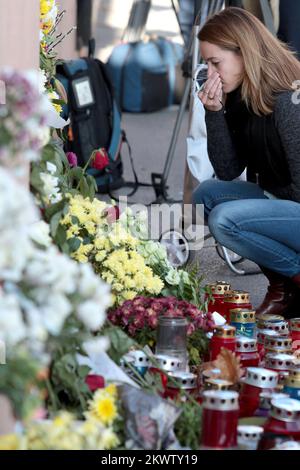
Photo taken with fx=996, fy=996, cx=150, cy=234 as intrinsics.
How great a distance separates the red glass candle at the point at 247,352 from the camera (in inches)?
100

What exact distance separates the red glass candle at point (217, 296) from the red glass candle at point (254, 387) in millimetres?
825

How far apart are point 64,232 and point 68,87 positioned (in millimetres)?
3536

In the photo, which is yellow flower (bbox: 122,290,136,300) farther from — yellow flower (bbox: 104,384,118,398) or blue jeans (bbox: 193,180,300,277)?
blue jeans (bbox: 193,180,300,277)

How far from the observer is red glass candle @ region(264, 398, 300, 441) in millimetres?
2000

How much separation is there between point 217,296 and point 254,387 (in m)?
0.91

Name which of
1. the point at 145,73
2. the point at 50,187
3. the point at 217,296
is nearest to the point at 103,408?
the point at 50,187

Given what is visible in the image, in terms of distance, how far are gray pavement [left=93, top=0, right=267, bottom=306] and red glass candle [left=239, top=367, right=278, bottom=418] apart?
1600 mm

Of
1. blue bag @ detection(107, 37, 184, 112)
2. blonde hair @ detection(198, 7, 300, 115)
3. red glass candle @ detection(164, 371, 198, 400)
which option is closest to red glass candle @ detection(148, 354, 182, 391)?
red glass candle @ detection(164, 371, 198, 400)

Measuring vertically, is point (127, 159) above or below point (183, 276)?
below

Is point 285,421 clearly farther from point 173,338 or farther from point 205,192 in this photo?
point 205,192

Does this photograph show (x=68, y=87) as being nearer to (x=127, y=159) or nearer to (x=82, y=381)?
(x=127, y=159)

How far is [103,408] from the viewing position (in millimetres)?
1938
